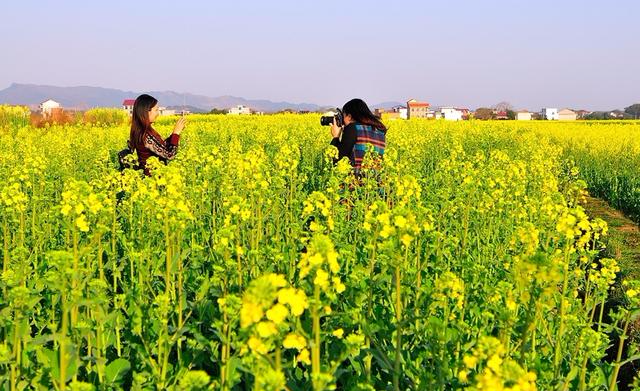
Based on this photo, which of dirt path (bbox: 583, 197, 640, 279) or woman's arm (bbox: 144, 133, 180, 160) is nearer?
dirt path (bbox: 583, 197, 640, 279)

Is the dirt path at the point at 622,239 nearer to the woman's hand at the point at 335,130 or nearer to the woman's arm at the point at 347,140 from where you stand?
the woman's arm at the point at 347,140

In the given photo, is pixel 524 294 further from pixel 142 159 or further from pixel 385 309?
pixel 142 159

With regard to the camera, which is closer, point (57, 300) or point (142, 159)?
point (57, 300)

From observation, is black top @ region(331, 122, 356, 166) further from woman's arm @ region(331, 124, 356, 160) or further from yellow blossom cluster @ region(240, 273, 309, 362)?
yellow blossom cluster @ region(240, 273, 309, 362)

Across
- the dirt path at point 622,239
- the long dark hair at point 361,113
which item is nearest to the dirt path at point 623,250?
the dirt path at point 622,239

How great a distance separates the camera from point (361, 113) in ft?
28.5

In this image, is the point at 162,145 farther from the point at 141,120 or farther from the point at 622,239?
the point at 622,239

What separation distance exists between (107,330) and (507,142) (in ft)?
53.5

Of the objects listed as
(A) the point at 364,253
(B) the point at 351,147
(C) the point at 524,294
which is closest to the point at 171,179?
(A) the point at 364,253

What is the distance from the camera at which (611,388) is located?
10.7 feet

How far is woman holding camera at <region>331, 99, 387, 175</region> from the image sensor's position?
8.67 metres

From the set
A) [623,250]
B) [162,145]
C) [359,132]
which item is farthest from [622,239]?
[162,145]

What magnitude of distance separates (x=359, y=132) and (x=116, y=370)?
19.0 feet

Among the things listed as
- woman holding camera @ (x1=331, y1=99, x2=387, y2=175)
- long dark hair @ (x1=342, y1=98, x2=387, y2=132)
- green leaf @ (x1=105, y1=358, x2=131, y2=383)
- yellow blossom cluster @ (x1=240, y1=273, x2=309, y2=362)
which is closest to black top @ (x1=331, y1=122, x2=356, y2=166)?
woman holding camera @ (x1=331, y1=99, x2=387, y2=175)
